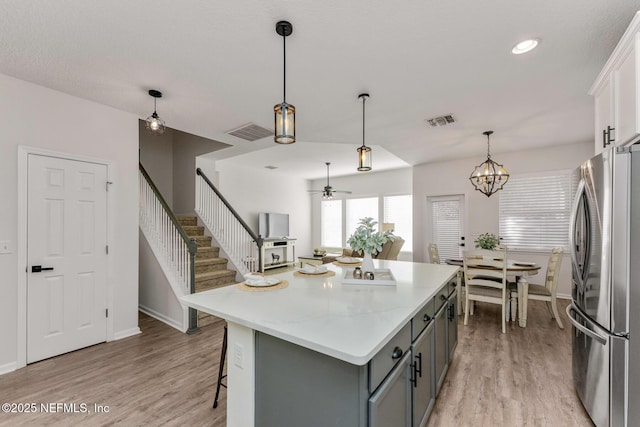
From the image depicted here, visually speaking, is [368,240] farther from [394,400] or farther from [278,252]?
[278,252]

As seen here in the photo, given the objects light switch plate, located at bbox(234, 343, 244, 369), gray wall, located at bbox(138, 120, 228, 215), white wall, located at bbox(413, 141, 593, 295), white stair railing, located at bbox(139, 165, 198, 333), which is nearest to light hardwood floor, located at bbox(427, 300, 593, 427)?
light switch plate, located at bbox(234, 343, 244, 369)

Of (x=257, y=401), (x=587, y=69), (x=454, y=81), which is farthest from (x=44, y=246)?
(x=587, y=69)

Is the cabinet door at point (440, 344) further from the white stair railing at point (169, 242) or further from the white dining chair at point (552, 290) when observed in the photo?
the white stair railing at point (169, 242)

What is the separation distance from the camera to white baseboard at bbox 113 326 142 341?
3.25 metres

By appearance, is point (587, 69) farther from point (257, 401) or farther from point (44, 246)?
point (44, 246)

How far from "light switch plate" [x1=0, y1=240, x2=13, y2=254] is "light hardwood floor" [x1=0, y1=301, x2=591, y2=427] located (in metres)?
1.07

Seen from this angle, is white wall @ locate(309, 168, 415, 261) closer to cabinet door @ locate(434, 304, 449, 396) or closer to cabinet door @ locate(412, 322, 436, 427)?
cabinet door @ locate(434, 304, 449, 396)

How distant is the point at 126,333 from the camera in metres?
3.33

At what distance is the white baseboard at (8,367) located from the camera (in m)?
2.50

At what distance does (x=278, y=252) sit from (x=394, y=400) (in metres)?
6.57

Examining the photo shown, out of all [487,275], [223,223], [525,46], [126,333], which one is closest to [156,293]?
[126,333]

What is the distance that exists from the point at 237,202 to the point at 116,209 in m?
4.07

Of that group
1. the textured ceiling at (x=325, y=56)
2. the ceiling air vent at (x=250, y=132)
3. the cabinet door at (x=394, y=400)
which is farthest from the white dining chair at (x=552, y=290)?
the ceiling air vent at (x=250, y=132)

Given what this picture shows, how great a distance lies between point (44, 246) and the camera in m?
2.79
